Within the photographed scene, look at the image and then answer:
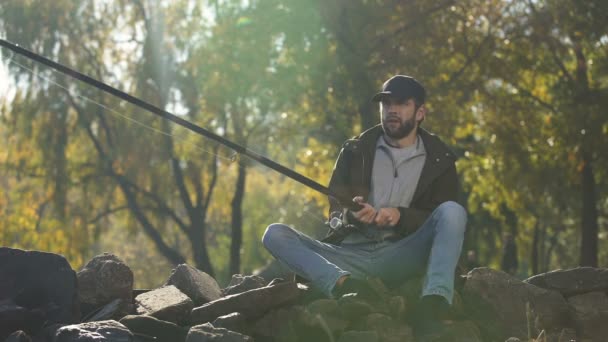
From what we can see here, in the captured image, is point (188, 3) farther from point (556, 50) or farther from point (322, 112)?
point (556, 50)

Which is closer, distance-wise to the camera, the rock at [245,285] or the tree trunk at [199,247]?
the rock at [245,285]

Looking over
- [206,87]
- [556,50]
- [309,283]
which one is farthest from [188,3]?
[309,283]

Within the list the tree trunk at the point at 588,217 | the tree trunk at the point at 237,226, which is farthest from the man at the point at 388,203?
the tree trunk at the point at 237,226

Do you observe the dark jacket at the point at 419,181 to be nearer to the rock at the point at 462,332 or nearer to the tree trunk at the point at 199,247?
the rock at the point at 462,332

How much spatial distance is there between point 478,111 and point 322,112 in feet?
11.5

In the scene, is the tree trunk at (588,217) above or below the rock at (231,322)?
above

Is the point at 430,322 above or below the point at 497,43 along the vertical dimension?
below

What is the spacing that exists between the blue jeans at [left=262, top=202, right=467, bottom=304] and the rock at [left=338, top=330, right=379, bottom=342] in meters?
0.37

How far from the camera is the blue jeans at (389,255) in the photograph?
5465 millimetres

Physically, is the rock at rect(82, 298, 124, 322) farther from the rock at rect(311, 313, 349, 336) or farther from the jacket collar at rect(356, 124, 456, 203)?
the jacket collar at rect(356, 124, 456, 203)

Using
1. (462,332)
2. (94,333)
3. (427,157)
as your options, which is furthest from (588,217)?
(94,333)

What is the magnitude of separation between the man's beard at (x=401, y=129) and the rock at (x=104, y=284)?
1.86 meters

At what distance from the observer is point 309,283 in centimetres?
Answer: 596

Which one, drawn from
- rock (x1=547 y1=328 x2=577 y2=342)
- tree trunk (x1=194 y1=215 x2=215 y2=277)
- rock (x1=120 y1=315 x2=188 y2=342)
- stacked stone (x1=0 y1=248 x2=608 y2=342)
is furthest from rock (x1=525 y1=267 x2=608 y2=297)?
tree trunk (x1=194 y1=215 x2=215 y2=277)
